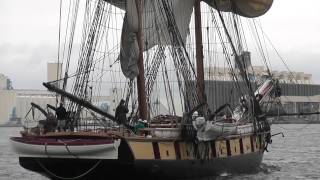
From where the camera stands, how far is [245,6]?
3550cm

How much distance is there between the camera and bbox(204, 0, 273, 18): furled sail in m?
35.3

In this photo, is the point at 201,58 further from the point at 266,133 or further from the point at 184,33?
the point at 266,133

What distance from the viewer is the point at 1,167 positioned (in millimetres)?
35781

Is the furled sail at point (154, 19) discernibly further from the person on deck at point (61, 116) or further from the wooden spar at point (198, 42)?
the person on deck at point (61, 116)

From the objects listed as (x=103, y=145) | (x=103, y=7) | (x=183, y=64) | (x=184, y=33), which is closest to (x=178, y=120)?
(x=183, y=64)

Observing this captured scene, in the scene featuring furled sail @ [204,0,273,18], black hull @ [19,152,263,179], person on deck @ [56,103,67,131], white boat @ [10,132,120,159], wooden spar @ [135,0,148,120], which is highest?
furled sail @ [204,0,273,18]

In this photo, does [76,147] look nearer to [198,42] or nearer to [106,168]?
[106,168]

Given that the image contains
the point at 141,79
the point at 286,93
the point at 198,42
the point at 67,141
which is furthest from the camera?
the point at 286,93

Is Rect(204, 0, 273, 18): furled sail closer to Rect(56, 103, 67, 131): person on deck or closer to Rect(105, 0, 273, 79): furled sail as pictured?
Rect(105, 0, 273, 79): furled sail

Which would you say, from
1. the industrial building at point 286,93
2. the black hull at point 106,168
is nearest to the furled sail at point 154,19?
the black hull at point 106,168

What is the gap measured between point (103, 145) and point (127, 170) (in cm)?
134

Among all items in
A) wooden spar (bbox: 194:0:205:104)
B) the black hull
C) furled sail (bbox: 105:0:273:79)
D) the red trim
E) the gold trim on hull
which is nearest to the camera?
the red trim

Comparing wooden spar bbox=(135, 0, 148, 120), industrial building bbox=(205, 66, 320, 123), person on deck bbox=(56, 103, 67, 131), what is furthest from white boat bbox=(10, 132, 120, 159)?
industrial building bbox=(205, 66, 320, 123)

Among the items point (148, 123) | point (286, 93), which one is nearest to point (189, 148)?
point (148, 123)
